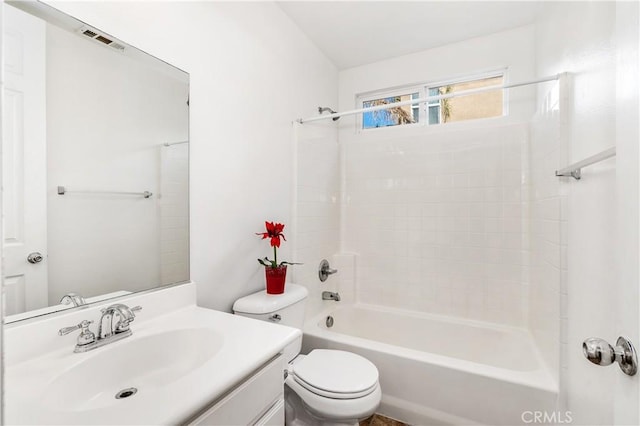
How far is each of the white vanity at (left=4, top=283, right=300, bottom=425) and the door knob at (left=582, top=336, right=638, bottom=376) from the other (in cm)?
77

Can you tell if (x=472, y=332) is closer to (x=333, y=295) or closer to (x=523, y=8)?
(x=333, y=295)

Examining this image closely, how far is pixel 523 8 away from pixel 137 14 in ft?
7.31

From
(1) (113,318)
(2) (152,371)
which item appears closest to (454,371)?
(2) (152,371)

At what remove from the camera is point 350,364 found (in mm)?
1523

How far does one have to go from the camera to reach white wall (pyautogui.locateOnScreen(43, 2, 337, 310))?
128 cm

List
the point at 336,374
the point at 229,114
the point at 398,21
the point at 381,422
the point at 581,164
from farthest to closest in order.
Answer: the point at 398,21 < the point at 381,422 < the point at 229,114 < the point at 336,374 < the point at 581,164

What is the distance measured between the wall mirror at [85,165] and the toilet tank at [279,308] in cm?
34

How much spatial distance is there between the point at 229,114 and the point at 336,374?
139 cm

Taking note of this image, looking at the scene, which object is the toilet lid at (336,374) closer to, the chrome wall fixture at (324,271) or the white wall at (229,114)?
the white wall at (229,114)

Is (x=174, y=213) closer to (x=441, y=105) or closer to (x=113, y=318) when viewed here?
(x=113, y=318)

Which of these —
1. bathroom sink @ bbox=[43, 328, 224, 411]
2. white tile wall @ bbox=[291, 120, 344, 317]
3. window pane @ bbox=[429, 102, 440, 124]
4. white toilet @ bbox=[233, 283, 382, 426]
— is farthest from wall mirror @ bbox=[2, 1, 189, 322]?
window pane @ bbox=[429, 102, 440, 124]

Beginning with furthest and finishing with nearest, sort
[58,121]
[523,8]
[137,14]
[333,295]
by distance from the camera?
[333,295], [523,8], [137,14], [58,121]

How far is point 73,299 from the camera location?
0.98 meters

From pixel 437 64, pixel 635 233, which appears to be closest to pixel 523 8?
pixel 437 64
